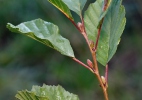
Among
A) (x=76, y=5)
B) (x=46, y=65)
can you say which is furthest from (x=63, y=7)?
(x=46, y=65)

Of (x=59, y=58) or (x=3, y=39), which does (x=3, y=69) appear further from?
(x=3, y=39)

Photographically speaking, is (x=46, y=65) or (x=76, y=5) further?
(x=46, y=65)

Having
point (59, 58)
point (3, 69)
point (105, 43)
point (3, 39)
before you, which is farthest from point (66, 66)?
point (105, 43)

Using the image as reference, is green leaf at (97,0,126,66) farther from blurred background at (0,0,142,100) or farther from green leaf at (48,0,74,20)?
blurred background at (0,0,142,100)

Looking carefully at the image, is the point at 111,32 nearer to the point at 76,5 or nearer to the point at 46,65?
the point at 76,5

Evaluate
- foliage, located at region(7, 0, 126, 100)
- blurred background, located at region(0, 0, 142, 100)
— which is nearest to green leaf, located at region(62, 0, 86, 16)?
foliage, located at region(7, 0, 126, 100)
